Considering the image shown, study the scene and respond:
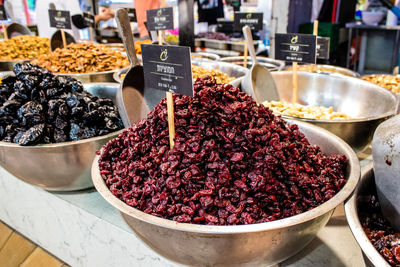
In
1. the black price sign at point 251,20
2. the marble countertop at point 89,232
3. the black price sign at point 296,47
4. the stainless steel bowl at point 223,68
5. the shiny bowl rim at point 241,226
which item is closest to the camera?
the shiny bowl rim at point 241,226

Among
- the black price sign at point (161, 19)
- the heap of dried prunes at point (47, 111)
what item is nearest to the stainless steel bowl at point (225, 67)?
the black price sign at point (161, 19)

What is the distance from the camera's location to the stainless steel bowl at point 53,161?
130 centimetres

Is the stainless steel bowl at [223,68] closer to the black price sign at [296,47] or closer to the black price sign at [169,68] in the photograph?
the black price sign at [296,47]

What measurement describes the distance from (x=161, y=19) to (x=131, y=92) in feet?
2.68

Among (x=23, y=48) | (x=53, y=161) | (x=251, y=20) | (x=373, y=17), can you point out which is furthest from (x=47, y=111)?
(x=373, y=17)

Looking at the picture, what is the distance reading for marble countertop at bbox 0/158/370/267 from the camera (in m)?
1.14

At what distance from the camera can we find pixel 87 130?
1427 millimetres

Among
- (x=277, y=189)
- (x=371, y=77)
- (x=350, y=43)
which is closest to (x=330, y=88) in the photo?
(x=371, y=77)

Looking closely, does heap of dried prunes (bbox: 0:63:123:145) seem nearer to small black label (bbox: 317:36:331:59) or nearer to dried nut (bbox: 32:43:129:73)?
dried nut (bbox: 32:43:129:73)

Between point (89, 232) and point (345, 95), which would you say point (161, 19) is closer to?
point (345, 95)

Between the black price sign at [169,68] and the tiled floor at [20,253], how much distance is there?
1165 millimetres

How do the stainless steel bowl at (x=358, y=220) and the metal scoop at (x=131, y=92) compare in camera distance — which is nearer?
the stainless steel bowl at (x=358, y=220)

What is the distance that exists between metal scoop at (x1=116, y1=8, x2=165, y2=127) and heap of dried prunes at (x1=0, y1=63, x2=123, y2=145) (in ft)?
0.19

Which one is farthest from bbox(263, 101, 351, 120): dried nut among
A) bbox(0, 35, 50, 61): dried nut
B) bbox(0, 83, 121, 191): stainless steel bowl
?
bbox(0, 35, 50, 61): dried nut
